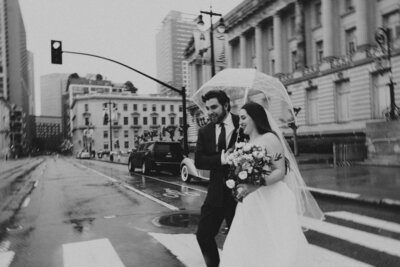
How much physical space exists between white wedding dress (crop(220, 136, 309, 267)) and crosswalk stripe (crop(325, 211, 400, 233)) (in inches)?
162

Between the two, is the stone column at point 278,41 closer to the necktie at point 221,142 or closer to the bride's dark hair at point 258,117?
the necktie at point 221,142

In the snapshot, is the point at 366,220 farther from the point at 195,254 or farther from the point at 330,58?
the point at 330,58

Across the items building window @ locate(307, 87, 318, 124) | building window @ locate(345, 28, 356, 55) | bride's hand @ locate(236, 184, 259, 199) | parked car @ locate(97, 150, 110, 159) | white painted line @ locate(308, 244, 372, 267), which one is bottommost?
parked car @ locate(97, 150, 110, 159)

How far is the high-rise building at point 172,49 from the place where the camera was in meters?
73.1

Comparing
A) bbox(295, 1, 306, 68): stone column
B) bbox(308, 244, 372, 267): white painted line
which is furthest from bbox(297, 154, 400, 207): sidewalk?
bbox(295, 1, 306, 68): stone column

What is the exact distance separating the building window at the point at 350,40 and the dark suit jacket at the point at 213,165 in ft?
134

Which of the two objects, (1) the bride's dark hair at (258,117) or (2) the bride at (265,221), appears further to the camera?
(1) the bride's dark hair at (258,117)

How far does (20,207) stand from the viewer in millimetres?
10812

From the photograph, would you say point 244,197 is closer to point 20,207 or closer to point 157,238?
point 157,238

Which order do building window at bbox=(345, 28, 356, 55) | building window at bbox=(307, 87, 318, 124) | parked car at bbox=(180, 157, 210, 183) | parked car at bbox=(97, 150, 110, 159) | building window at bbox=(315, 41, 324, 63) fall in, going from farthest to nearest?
1. parked car at bbox=(97, 150, 110, 159)
2. building window at bbox=(315, 41, 324, 63)
3. building window at bbox=(307, 87, 318, 124)
4. building window at bbox=(345, 28, 356, 55)
5. parked car at bbox=(180, 157, 210, 183)

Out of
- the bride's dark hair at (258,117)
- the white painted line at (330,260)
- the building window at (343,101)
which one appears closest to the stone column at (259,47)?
the building window at (343,101)

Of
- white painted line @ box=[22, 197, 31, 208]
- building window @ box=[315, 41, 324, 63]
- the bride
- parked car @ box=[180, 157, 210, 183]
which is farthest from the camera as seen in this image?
building window @ box=[315, 41, 324, 63]

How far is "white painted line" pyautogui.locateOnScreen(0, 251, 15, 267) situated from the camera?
213 inches

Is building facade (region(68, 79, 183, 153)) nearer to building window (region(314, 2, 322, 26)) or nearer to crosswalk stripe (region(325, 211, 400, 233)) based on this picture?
building window (region(314, 2, 322, 26))
